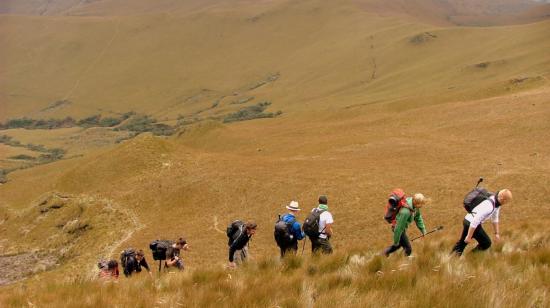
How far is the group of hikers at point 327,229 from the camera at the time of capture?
11.9 metres

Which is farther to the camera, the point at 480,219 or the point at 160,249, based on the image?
the point at 160,249

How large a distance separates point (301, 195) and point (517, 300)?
2767 centimetres

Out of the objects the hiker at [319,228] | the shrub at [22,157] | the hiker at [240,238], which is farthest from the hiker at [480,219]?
the shrub at [22,157]

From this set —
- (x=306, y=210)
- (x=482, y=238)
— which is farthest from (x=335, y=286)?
(x=306, y=210)

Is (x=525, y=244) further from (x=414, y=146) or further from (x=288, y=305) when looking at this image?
(x=414, y=146)

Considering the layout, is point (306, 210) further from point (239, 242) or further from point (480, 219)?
point (480, 219)

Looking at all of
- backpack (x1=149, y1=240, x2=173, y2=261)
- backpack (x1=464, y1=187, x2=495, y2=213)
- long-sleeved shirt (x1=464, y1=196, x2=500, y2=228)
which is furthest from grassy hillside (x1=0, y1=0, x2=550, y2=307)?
backpack (x1=149, y1=240, x2=173, y2=261)

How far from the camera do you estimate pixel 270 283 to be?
8258 mm

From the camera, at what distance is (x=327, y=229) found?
14.5 metres

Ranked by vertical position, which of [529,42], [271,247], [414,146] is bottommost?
[271,247]

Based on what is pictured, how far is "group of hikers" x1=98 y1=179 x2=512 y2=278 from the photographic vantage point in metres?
11.9

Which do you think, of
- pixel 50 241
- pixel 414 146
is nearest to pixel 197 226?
pixel 50 241

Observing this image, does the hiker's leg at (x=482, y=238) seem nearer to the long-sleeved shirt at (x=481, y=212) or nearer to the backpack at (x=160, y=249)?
the long-sleeved shirt at (x=481, y=212)

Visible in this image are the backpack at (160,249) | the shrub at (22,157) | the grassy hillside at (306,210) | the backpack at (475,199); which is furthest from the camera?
the shrub at (22,157)
